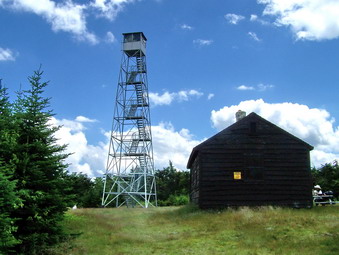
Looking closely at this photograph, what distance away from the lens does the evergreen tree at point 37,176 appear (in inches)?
459

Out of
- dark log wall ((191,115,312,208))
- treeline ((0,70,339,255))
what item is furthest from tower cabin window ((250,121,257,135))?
treeline ((0,70,339,255))

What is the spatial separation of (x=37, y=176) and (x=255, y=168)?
44.9 feet

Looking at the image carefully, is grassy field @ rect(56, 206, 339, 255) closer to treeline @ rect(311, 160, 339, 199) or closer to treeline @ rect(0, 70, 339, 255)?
treeline @ rect(0, 70, 339, 255)

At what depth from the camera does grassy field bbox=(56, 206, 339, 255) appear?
38.2ft

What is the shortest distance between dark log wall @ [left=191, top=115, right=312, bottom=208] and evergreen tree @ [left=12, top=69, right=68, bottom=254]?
421 inches

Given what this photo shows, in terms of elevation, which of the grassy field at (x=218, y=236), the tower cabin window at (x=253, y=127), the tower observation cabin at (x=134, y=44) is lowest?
the grassy field at (x=218, y=236)

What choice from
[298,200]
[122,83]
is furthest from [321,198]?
[122,83]

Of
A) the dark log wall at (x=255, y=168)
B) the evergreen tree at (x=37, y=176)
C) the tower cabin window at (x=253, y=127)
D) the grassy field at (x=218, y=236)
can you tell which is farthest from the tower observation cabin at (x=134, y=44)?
the evergreen tree at (x=37, y=176)

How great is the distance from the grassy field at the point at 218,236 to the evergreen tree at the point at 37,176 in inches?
37.4

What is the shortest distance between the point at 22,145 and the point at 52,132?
1.24 m

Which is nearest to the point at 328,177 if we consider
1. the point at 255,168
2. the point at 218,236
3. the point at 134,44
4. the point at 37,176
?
the point at 255,168

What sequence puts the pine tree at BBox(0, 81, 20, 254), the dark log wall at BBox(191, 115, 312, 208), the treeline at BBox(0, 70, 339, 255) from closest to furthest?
the pine tree at BBox(0, 81, 20, 254), the treeline at BBox(0, 70, 339, 255), the dark log wall at BBox(191, 115, 312, 208)

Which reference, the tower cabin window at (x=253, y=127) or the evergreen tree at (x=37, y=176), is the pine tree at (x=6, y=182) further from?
the tower cabin window at (x=253, y=127)

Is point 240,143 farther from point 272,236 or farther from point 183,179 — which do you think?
point 183,179
